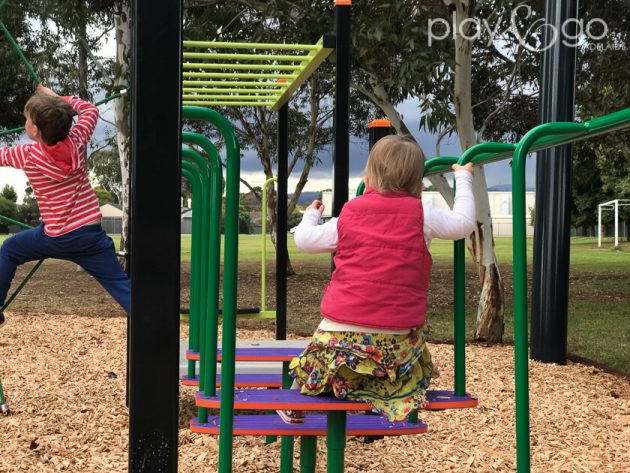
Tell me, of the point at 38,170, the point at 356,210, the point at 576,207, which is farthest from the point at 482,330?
the point at 576,207

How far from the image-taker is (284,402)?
2000 mm

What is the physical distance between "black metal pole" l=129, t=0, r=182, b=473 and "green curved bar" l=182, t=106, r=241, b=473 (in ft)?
0.84

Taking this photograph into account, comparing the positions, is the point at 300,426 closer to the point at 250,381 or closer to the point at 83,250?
the point at 250,381

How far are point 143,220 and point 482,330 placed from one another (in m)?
6.04

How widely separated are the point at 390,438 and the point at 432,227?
6.60 ft

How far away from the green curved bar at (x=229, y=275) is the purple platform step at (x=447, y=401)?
2.00 feet

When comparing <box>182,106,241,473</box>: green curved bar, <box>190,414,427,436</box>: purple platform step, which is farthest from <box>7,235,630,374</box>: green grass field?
<box>182,106,241,473</box>: green curved bar

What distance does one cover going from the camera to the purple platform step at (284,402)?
78.1 inches

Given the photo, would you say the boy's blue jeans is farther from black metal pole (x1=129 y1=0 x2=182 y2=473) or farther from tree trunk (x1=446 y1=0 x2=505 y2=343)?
tree trunk (x1=446 y1=0 x2=505 y2=343)

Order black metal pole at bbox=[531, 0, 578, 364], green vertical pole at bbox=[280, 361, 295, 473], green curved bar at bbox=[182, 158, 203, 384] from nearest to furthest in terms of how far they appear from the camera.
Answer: green vertical pole at bbox=[280, 361, 295, 473], green curved bar at bbox=[182, 158, 203, 384], black metal pole at bbox=[531, 0, 578, 364]

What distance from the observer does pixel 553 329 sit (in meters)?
5.78

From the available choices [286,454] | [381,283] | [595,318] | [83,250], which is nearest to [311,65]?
[83,250]

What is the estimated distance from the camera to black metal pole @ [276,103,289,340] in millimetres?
4867

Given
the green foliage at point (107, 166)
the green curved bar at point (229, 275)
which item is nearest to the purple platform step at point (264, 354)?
the green curved bar at point (229, 275)
